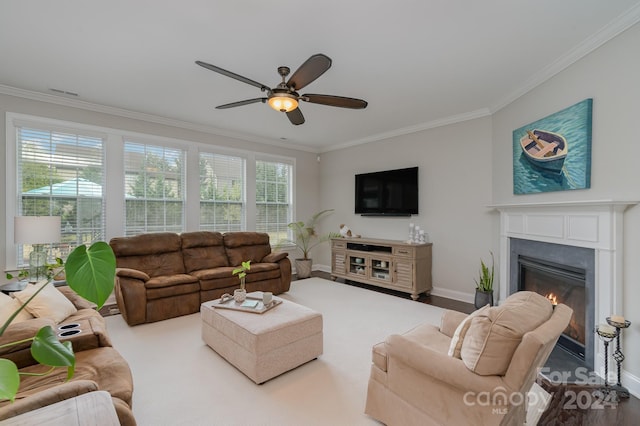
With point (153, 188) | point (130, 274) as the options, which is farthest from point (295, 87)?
point (153, 188)

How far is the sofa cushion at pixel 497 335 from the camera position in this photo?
4.45 feet

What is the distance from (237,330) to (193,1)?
256 centimetres

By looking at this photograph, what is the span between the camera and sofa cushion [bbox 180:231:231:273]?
449 centimetres

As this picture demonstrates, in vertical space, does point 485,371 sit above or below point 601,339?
above

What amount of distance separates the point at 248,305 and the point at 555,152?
134 inches

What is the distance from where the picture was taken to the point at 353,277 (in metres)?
5.44

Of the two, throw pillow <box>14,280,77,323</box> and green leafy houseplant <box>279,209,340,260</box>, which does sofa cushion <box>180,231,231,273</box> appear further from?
throw pillow <box>14,280,77,323</box>

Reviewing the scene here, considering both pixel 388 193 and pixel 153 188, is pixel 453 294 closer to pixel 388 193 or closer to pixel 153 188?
pixel 388 193

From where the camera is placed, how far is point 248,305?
2.87 meters

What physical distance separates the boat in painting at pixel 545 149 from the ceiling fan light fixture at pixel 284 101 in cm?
259

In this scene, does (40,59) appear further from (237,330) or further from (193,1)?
(237,330)

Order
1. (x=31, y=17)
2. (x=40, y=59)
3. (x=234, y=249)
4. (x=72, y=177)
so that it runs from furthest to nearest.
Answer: (x=234, y=249) → (x=72, y=177) → (x=40, y=59) → (x=31, y=17)

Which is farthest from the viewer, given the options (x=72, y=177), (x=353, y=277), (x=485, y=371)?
(x=353, y=277)

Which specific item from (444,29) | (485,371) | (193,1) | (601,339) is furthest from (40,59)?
(601,339)
